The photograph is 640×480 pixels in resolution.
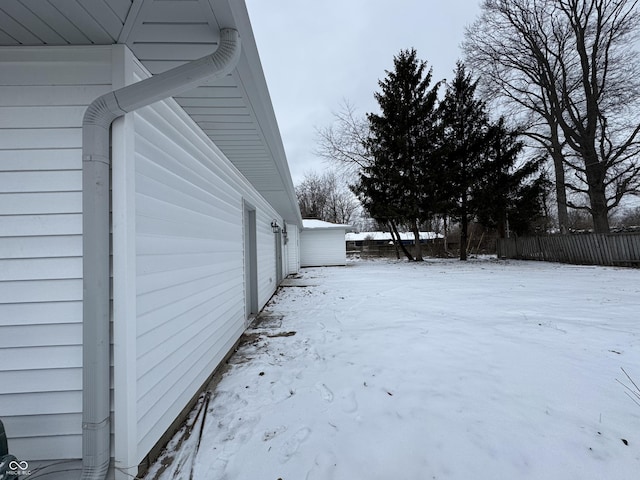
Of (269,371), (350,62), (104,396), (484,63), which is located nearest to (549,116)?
(484,63)

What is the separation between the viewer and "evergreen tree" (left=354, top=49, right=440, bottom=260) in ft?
53.0

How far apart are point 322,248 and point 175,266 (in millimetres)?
14280

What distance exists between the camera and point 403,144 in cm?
1591

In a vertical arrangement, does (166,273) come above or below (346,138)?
below

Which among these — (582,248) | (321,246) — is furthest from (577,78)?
(321,246)

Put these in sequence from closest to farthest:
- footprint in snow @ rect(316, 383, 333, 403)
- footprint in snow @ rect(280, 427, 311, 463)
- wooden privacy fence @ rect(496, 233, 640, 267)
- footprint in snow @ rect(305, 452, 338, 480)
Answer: footprint in snow @ rect(305, 452, 338, 480) < footprint in snow @ rect(280, 427, 311, 463) < footprint in snow @ rect(316, 383, 333, 403) < wooden privacy fence @ rect(496, 233, 640, 267)

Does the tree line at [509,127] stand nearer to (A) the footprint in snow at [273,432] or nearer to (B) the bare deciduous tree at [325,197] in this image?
(B) the bare deciduous tree at [325,197]

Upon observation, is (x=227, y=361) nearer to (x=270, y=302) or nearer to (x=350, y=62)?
(x=270, y=302)

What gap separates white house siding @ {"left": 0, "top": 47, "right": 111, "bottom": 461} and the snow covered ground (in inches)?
27.9

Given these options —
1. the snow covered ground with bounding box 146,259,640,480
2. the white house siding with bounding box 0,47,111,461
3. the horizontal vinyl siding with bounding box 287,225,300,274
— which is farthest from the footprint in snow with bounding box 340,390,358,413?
the horizontal vinyl siding with bounding box 287,225,300,274

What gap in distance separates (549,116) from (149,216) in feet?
66.3

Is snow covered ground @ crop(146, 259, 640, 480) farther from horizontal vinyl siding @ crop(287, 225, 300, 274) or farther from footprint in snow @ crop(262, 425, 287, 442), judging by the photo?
horizontal vinyl siding @ crop(287, 225, 300, 274)

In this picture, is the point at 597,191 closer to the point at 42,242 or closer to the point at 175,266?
the point at 175,266

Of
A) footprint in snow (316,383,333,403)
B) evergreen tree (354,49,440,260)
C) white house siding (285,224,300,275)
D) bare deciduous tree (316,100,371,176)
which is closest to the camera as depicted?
footprint in snow (316,383,333,403)
